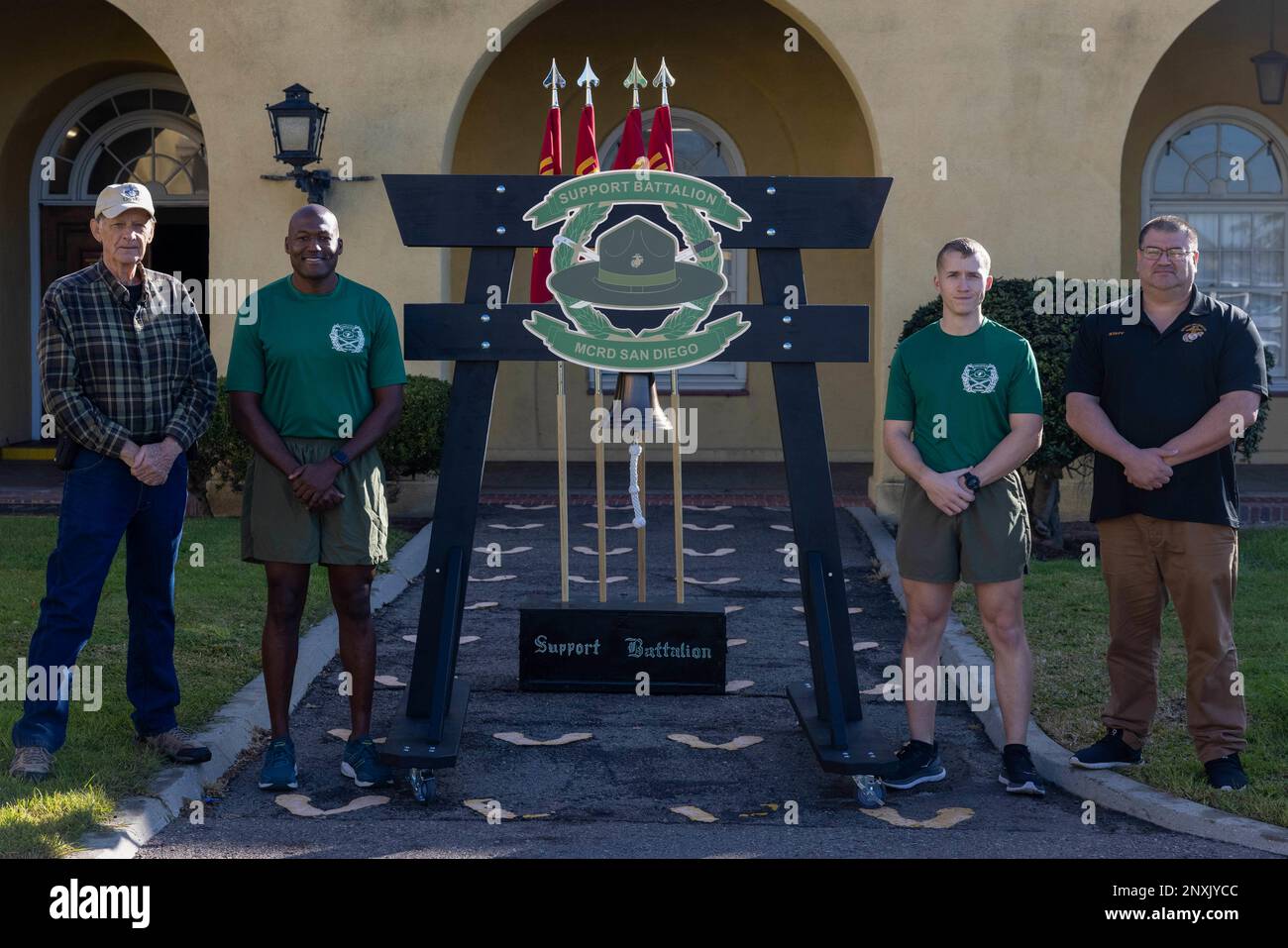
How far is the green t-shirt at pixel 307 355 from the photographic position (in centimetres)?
506

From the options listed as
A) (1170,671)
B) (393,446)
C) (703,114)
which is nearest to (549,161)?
(393,446)

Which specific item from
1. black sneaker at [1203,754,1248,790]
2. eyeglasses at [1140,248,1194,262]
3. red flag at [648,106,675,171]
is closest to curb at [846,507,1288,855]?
black sneaker at [1203,754,1248,790]

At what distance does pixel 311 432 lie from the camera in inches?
201

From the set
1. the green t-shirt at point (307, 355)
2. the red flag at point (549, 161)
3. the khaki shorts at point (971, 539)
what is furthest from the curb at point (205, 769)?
the khaki shorts at point (971, 539)

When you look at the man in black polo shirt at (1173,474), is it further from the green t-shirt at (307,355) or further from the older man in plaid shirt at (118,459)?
the older man in plaid shirt at (118,459)

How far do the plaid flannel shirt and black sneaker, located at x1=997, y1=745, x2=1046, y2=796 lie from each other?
3229 mm

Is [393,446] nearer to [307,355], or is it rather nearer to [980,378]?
[307,355]

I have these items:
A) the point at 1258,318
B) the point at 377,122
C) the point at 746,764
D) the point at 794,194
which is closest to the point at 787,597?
the point at 746,764

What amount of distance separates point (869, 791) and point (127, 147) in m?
11.4

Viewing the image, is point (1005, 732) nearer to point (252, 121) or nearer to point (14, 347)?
point (252, 121)

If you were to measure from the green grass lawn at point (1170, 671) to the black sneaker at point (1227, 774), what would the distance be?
0.04 meters

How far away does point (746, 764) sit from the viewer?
5.65m

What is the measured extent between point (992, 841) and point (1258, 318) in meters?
10.5

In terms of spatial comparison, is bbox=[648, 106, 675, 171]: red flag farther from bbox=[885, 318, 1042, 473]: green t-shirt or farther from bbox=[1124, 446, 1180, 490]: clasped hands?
bbox=[1124, 446, 1180, 490]: clasped hands
